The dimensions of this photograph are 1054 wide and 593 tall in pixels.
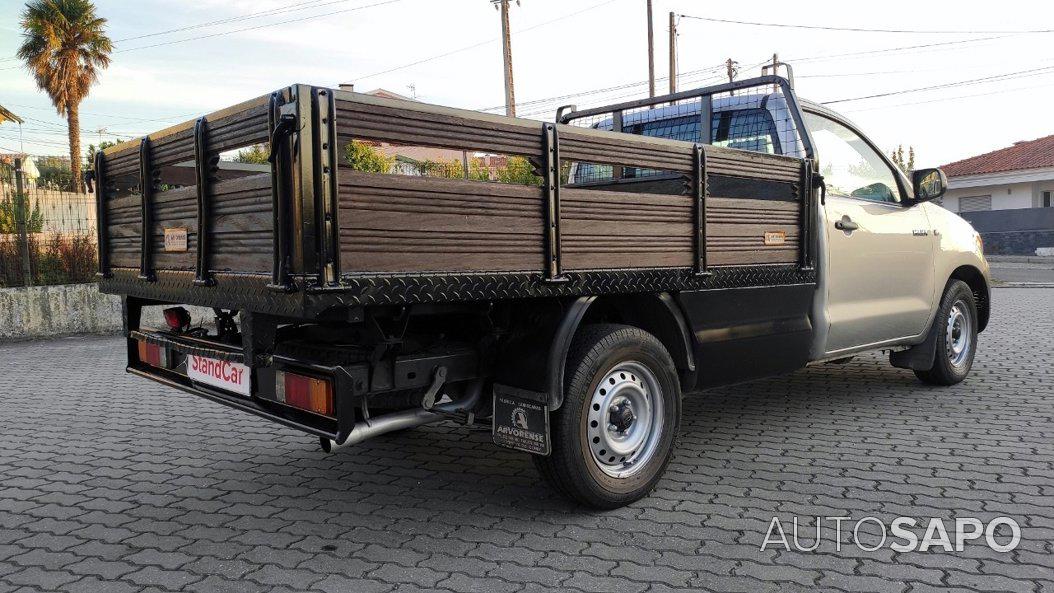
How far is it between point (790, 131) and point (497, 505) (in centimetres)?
292

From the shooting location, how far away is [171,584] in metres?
3.01

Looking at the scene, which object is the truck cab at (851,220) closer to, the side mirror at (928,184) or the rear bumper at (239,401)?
the side mirror at (928,184)

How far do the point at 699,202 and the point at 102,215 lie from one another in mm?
3085

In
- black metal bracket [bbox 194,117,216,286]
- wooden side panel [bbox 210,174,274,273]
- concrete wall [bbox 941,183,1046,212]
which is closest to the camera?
wooden side panel [bbox 210,174,274,273]

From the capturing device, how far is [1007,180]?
3722 centimetres

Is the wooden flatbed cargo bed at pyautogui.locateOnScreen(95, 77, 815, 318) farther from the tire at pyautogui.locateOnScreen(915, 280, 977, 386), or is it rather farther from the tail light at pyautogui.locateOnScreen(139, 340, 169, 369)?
the tire at pyautogui.locateOnScreen(915, 280, 977, 386)

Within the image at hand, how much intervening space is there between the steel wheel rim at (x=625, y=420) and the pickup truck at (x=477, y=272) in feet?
0.04

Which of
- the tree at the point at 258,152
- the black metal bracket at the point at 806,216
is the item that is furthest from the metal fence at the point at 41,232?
the black metal bracket at the point at 806,216

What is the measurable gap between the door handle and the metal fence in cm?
934

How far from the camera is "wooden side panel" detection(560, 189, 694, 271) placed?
3.46m

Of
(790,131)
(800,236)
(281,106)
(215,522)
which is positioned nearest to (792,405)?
(800,236)

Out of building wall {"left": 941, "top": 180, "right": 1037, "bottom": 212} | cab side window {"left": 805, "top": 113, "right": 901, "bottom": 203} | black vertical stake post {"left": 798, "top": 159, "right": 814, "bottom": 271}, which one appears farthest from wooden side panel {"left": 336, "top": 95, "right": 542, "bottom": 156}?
building wall {"left": 941, "top": 180, "right": 1037, "bottom": 212}

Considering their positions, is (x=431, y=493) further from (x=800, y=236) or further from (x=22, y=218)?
(x=22, y=218)

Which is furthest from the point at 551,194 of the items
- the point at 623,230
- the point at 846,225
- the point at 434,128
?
the point at 846,225
